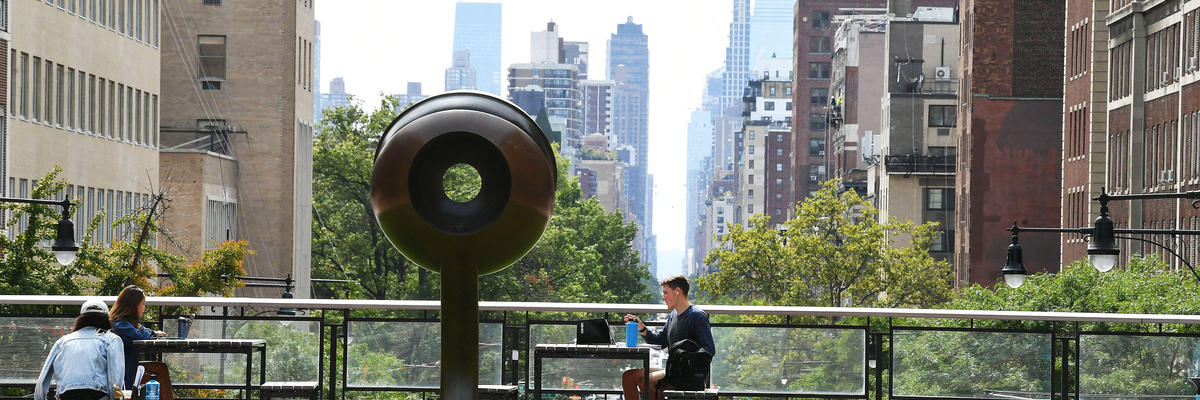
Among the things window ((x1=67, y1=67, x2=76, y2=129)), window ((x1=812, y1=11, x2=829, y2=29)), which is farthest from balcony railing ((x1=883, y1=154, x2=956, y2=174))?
window ((x1=812, y1=11, x2=829, y2=29))

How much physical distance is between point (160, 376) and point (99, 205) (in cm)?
4358

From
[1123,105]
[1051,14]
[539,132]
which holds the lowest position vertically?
[539,132]

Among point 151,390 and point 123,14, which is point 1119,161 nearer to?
point 123,14

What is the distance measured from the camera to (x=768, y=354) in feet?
48.1

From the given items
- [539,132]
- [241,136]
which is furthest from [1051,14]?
[539,132]

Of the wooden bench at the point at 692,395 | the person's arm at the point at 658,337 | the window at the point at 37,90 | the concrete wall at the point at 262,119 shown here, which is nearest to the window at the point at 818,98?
the concrete wall at the point at 262,119

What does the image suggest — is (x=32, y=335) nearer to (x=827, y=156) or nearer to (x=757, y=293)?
(x=757, y=293)

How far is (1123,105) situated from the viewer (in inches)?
2438

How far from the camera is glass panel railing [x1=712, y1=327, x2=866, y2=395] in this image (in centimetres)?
1465

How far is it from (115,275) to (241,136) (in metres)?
37.3

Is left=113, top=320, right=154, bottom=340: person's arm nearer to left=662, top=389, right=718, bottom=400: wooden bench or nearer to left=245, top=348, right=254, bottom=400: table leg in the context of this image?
left=245, top=348, right=254, bottom=400: table leg

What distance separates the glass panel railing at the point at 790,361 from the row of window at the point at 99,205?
121 ft

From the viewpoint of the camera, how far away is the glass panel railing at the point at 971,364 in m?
14.8

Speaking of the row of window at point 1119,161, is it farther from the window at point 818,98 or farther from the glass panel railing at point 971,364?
the window at point 818,98
